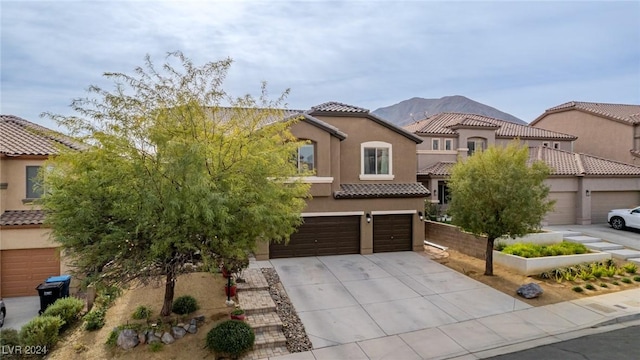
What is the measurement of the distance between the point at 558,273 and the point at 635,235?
10574 millimetres

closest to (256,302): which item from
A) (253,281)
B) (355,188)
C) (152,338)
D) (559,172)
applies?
(253,281)

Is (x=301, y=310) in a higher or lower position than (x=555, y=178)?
lower

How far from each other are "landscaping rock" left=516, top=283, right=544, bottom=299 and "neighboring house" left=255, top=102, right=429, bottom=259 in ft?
20.6

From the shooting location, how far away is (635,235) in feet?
66.8

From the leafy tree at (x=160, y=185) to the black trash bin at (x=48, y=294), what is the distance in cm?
519

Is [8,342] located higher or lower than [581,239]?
lower

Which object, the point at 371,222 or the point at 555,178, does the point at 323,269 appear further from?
the point at 555,178

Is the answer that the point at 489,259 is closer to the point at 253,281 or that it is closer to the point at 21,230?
the point at 253,281

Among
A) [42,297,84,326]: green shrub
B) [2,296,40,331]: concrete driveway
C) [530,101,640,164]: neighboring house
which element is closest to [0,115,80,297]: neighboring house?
[2,296,40,331]: concrete driveway

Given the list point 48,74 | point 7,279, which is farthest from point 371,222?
point 7,279

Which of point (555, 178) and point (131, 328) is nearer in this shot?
point (131, 328)

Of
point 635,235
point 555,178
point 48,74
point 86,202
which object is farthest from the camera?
point 555,178

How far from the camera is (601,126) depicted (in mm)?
30031

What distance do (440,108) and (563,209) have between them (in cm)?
12582
